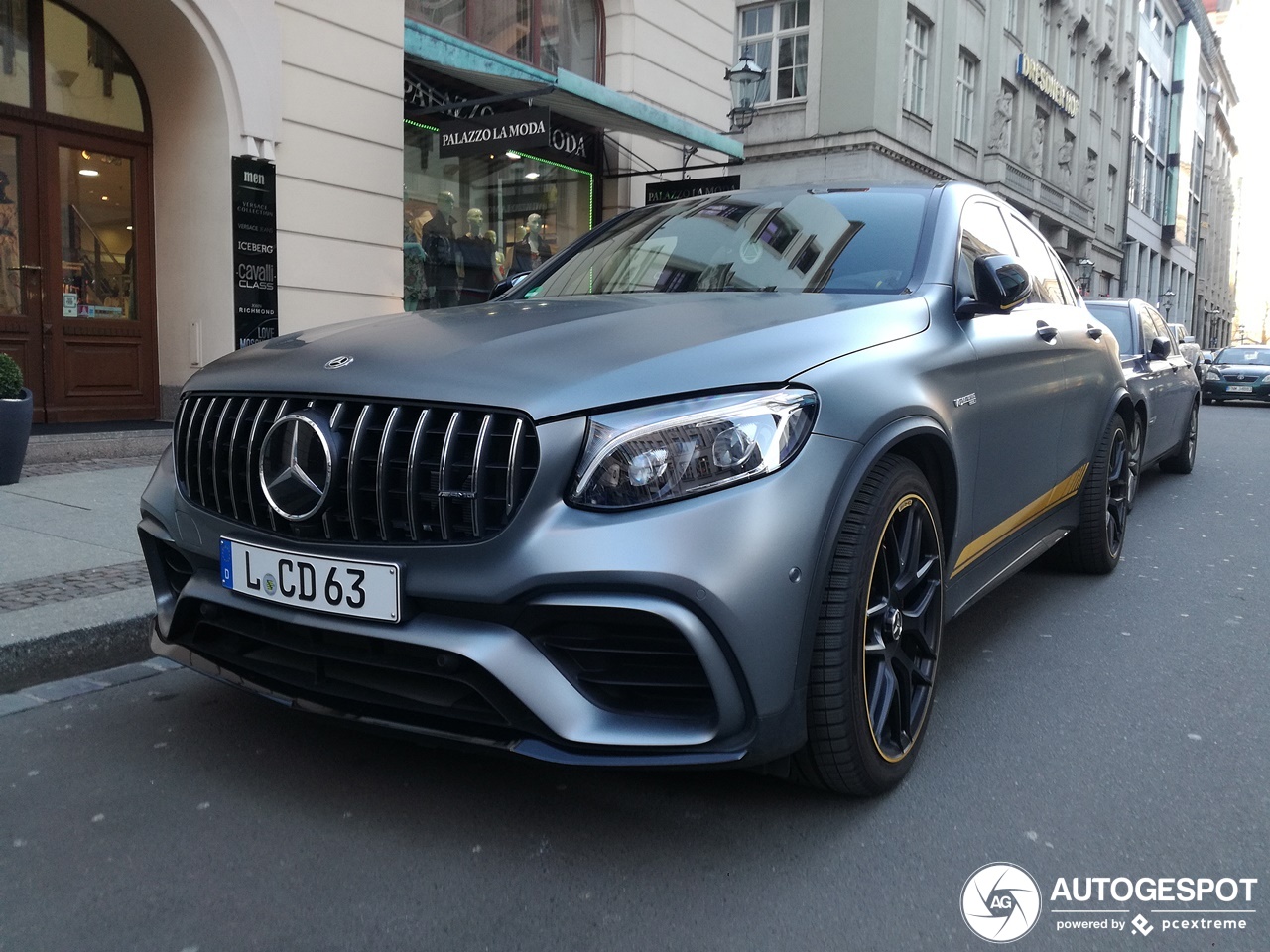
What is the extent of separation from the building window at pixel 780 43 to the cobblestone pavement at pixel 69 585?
21119 millimetres

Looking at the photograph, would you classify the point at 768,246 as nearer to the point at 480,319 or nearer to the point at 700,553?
the point at 480,319

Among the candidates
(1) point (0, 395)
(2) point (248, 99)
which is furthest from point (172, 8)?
(1) point (0, 395)

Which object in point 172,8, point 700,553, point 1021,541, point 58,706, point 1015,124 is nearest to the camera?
point 700,553

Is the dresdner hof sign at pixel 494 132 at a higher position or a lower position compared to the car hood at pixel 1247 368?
higher

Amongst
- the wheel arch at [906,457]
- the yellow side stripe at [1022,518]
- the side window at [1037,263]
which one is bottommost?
the yellow side stripe at [1022,518]

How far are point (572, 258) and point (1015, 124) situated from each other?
2975 cm

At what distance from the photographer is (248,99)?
8.70 metres

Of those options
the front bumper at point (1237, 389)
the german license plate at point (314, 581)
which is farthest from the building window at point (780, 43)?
the german license plate at point (314, 581)

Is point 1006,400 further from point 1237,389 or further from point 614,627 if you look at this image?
point 1237,389

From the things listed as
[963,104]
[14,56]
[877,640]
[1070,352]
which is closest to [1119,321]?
[1070,352]

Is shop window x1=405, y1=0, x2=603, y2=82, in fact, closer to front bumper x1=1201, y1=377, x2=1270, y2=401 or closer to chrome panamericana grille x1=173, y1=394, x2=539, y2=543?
chrome panamericana grille x1=173, y1=394, x2=539, y2=543

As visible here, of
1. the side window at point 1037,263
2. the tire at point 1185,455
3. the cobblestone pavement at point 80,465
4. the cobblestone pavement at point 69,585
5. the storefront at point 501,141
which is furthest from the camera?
the storefront at point 501,141

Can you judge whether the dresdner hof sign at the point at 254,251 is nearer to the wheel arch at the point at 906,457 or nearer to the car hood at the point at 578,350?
the car hood at the point at 578,350

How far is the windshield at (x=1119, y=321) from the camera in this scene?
7.88 metres
